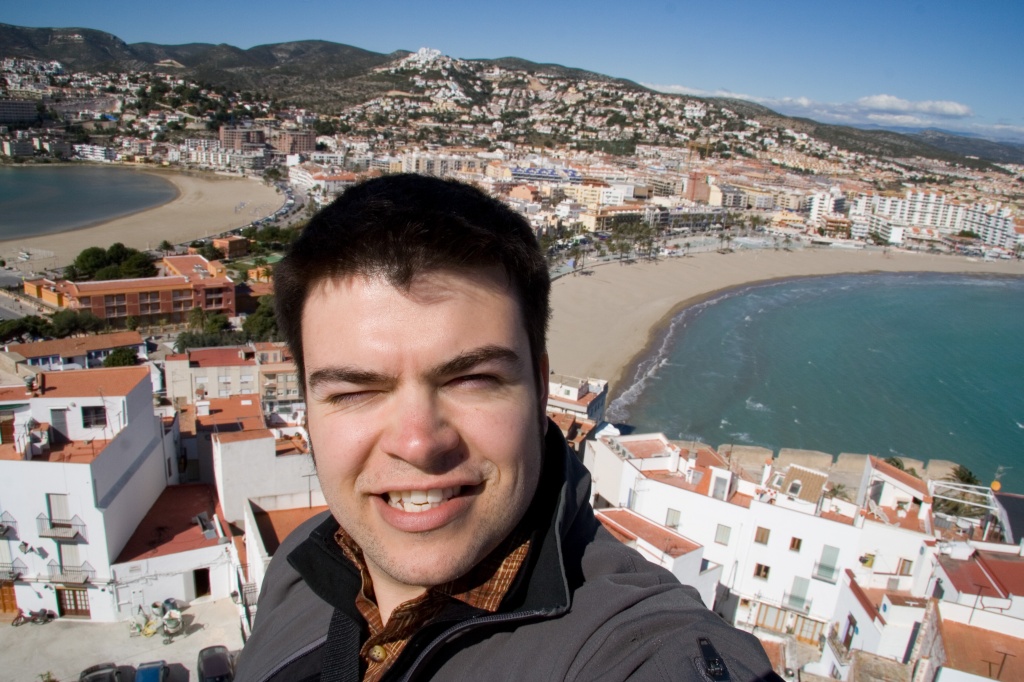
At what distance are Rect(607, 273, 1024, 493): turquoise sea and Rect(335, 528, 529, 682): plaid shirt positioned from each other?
43.2ft

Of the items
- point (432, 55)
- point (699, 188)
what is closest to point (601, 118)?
point (432, 55)

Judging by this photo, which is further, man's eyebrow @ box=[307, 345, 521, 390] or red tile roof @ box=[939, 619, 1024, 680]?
red tile roof @ box=[939, 619, 1024, 680]

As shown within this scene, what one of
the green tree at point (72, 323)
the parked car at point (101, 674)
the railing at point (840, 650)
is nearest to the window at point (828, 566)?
the railing at point (840, 650)

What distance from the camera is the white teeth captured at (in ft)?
2.30

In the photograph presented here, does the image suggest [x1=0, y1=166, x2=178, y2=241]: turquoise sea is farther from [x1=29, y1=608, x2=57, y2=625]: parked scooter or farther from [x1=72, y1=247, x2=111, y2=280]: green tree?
[x1=29, y1=608, x2=57, y2=625]: parked scooter

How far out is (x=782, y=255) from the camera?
34594mm

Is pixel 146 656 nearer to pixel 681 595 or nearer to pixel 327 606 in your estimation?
pixel 327 606

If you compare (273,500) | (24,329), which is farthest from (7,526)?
(24,329)

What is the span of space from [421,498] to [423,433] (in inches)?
3.0

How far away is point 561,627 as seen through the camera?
0.66 m

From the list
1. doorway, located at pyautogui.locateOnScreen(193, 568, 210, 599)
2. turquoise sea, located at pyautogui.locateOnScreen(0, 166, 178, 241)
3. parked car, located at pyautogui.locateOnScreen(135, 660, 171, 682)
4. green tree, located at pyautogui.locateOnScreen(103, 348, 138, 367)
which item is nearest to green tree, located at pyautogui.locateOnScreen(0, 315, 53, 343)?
green tree, located at pyautogui.locateOnScreen(103, 348, 138, 367)

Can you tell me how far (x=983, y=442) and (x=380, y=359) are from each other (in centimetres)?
1809

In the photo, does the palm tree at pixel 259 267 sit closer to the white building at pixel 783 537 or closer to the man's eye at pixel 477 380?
the white building at pixel 783 537

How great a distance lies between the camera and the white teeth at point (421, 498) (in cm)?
70
